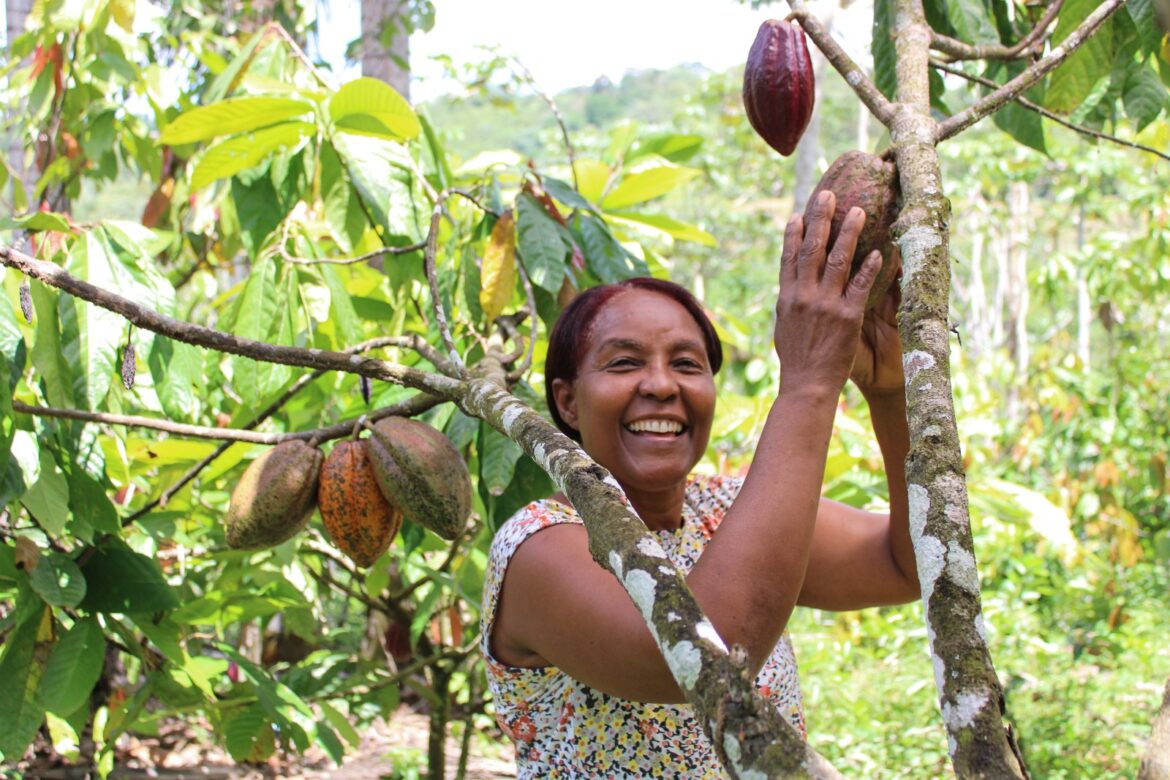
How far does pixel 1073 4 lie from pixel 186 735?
341cm

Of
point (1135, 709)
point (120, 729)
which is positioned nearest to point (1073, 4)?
point (120, 729)

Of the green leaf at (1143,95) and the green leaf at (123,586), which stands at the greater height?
the green leaf at (1143,95)

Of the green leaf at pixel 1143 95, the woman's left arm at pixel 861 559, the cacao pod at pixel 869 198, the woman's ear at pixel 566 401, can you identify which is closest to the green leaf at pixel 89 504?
the woman's ear at pixel 566 401

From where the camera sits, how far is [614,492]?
2.55 feet

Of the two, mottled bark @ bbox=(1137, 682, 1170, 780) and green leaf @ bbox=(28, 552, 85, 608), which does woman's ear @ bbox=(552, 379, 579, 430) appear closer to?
green leaf @ bbox=(28, 552, 85, 608)

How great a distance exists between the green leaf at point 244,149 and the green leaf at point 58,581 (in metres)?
0.68

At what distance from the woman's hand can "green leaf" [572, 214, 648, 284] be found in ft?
2.32

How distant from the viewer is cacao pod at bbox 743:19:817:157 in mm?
1268

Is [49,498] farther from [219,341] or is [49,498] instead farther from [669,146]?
[669,146]

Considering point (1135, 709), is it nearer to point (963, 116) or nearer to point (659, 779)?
point (659, 779)

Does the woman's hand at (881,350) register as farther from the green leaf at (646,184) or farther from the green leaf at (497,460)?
the green leaf at (646,184)

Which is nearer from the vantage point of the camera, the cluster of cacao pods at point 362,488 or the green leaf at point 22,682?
the cluster of cacao pods at point 362,488

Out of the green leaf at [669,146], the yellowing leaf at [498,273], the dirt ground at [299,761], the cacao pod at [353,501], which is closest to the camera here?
the cacao pod at [353,501]

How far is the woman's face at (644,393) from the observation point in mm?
1325
